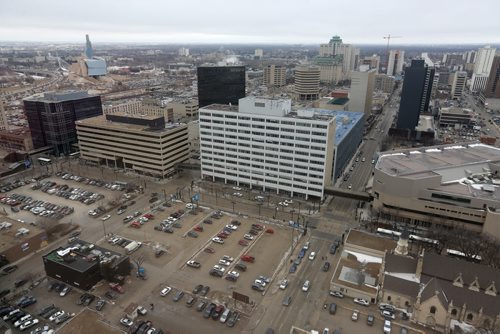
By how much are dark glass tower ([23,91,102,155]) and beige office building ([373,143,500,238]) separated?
423ft

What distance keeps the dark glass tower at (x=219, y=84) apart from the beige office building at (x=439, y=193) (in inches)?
4119

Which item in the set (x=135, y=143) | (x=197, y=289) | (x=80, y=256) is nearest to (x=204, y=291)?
(x=197, y=289)

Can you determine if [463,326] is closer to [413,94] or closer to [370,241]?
[370,241]

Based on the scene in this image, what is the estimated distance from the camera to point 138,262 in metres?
79.4

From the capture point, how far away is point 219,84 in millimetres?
188625

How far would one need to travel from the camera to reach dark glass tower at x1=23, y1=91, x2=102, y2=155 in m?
146

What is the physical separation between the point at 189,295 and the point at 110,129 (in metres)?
84.2

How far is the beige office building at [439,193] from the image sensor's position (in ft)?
291

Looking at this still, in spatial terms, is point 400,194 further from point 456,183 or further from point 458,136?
point 458,136

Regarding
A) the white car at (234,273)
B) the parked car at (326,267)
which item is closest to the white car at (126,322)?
the white car at (234,273)

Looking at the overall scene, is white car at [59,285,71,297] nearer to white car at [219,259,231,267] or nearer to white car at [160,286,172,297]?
white car at [160,286,172,297]

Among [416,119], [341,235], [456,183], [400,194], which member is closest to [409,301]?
[341,235]

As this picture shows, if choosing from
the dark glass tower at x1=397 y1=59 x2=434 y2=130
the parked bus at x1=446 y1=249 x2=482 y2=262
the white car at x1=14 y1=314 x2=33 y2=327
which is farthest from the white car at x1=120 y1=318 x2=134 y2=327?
the dark glass tower at x1=397 y1=59 x2=434 y2=130

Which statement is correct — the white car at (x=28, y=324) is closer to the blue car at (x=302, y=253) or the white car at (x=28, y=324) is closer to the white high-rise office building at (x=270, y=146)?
the blue car at (x=302, y=253)
